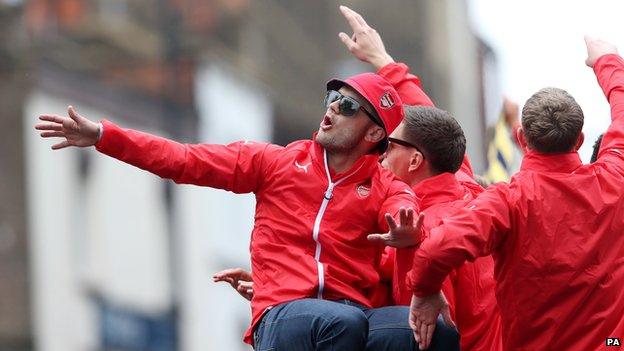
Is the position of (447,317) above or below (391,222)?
below

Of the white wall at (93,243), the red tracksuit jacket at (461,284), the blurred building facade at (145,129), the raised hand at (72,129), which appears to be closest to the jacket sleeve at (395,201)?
the red tracksuit jacket at (461,284)

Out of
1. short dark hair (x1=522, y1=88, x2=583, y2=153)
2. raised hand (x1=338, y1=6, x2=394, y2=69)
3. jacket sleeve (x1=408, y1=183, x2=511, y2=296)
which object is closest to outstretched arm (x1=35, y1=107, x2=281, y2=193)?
jacket sleeve (x1=408, y1=183, x2=511, y2=296)

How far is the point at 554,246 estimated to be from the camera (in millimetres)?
6102

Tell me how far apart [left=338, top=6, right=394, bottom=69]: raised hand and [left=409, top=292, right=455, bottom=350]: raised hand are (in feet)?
5.01

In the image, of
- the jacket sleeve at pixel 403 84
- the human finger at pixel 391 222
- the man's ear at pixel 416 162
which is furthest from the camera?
the jacket sleeve at pixel 403 84

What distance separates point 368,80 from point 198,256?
645 inches

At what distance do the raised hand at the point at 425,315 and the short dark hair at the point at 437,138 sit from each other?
→ 2.72 ft

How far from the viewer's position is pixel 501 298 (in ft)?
20.4

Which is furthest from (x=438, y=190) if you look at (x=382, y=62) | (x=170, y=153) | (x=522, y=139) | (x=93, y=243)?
(x=93, y=243)

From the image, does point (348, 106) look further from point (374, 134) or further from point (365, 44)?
point (365, 44)

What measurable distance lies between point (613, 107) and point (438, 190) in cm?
72

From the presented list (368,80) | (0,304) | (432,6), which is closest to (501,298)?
(368,80)

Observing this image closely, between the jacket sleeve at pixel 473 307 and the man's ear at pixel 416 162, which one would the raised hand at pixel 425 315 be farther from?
the man's ear at pixel 416 162

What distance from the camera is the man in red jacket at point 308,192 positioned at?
6.24 metres
